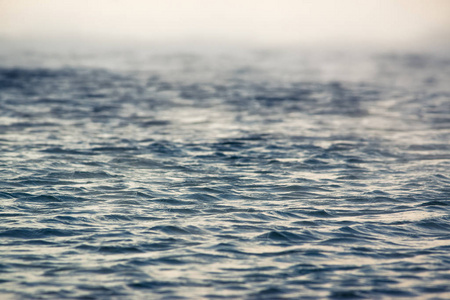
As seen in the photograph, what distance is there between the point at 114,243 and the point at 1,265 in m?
1.80

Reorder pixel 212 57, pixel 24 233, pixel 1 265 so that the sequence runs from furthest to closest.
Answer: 1. pixel 212 57
2. pixel 24 233
3. pixel 1 265

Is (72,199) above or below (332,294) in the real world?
above

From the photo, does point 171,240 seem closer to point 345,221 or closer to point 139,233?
point 139,233

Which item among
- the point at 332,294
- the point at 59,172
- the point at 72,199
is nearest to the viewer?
the point at 332,294

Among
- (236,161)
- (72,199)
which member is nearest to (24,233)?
(72,199)

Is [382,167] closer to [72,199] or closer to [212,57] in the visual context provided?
[72,199]

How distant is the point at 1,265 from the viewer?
31.2 feet

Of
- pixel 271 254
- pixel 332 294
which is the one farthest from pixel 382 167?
pixel 332 294

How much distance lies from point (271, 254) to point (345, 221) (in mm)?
2368

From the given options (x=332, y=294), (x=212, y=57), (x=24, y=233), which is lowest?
(x=332, y=294)

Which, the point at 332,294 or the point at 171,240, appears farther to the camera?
the point at 171,240

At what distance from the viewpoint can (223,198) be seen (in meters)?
13.5

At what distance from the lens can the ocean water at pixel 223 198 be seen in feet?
30.1

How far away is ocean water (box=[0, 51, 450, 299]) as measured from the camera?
9.17 m
